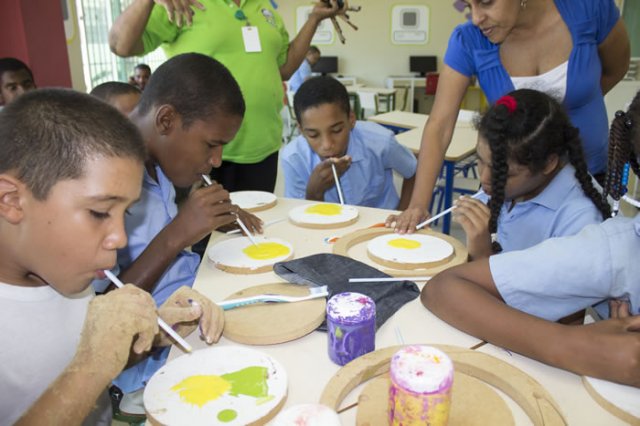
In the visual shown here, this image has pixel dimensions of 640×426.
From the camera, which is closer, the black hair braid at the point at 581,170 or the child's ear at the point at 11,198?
the child's ear at the point at 11,198

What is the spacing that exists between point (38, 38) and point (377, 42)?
723 cm

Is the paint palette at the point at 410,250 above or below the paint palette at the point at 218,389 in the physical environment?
above

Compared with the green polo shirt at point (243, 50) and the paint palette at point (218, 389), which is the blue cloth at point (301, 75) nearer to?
the green polo shirt at point (243, 50)

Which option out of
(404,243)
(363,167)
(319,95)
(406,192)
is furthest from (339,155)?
(404,243)

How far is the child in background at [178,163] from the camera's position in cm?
136

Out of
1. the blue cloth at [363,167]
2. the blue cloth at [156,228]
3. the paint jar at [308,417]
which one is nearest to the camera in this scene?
the paint jar at [308,417]

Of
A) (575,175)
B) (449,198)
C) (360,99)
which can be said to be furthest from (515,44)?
(360,99)

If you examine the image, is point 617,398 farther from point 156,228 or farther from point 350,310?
point 156,228

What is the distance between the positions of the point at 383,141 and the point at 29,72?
2298 mm

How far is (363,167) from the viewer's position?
2205 millimetres

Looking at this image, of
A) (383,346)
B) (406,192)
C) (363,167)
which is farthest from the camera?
(406,192)

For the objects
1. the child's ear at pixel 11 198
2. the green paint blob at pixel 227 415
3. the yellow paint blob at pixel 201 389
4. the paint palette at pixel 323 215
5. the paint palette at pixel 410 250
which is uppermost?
the child's ear at pixel 11 198

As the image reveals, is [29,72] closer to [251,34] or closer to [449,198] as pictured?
[251,34]

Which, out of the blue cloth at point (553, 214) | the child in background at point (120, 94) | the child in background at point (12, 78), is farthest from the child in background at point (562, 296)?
the child in background at point (12, 78)
